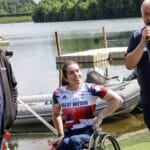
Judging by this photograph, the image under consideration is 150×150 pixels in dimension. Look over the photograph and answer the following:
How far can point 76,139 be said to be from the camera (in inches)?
171

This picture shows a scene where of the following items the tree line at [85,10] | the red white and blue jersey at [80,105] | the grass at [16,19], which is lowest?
the grass at [16,19]

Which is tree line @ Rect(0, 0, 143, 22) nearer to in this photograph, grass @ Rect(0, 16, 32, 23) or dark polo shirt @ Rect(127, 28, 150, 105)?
grass @ Rect(0, 16, 32, 23)

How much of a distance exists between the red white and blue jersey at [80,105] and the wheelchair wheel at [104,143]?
0.16 metres

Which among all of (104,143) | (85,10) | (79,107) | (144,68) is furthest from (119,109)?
(85,10)

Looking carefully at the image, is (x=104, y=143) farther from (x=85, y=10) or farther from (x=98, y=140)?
(x=85, y=10)

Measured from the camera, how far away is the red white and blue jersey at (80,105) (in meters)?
4.40

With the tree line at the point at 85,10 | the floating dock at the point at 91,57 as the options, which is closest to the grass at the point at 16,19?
the tree line at the point at 85,10

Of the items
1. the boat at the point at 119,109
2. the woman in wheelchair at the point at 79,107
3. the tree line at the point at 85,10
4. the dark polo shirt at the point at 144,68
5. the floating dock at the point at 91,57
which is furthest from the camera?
the tree line at the point at 85,10

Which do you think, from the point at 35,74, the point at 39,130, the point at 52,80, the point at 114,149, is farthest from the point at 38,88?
the point at 114,149

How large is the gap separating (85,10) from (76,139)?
342 ft

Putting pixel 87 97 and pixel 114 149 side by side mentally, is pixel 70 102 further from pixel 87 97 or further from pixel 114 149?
pixel 114 149

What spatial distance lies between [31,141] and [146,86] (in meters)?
7.41

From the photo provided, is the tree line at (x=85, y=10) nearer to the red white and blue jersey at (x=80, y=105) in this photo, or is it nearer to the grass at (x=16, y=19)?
the grass at (x=16, y=19)

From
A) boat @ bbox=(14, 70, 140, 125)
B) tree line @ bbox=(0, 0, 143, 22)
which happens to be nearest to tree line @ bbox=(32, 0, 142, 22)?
tree line @ bbox=(0, 0, 143, 22)
